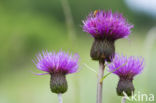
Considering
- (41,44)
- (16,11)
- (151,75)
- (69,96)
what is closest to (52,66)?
(151,75)

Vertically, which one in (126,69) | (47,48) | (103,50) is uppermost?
(47,48)

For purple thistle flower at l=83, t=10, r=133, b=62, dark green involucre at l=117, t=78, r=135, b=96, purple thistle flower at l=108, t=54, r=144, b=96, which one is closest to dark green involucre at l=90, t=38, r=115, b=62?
purple thistle flower at l=83, t=10, r=133, b=62

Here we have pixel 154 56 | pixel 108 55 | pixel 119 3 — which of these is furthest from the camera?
pixel 119 3

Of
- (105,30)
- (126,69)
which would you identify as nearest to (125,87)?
(126,69)

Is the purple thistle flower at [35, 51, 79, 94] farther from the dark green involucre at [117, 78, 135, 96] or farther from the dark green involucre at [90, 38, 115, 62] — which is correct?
the dark green involucre at [117, 78, 135, 96]

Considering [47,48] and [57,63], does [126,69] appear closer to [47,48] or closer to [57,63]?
[57,63]

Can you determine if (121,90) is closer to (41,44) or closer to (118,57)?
(118,57)
